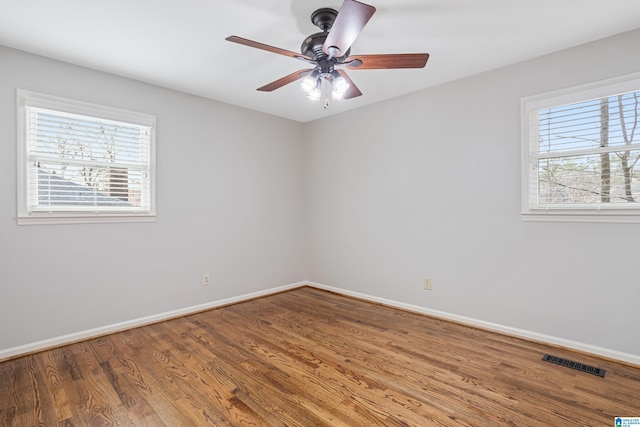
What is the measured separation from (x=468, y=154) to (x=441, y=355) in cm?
197

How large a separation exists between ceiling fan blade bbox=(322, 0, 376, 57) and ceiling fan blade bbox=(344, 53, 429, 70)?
17 cm

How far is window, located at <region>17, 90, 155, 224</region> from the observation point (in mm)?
2727

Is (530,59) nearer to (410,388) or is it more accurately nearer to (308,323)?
(410,388)

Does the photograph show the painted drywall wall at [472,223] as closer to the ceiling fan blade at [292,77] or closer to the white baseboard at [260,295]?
the white baseboard at [260,295]

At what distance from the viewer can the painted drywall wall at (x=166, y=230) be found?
2.68 metres

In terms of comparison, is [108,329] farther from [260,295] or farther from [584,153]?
[584,153]

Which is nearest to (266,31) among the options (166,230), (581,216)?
(166,230)

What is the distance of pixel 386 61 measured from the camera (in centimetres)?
215

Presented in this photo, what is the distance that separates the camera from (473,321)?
3262mm

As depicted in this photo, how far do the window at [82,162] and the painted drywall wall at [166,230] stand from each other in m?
0.08

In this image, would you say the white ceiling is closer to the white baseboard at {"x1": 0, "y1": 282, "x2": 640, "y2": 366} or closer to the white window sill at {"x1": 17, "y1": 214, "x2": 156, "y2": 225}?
the white window sill at {"x1": 17, "y1": 214, "x2": 156, "y2": 225}

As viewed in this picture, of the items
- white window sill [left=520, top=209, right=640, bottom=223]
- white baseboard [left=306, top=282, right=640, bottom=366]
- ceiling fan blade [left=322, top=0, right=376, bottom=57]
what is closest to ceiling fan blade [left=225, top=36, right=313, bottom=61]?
ceiling fan blade [left=322, top=0, right=376, bottom=57]

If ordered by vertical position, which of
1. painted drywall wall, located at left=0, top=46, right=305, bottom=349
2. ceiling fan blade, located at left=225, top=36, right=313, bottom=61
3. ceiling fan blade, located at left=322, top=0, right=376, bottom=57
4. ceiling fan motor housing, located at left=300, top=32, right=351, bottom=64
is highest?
ceiling fan motor housing, located at left=300, top=32, right=351, bottom=64

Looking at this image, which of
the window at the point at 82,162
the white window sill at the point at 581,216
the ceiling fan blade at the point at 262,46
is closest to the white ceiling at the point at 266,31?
the ceiling fan blade at the point at 262,46
